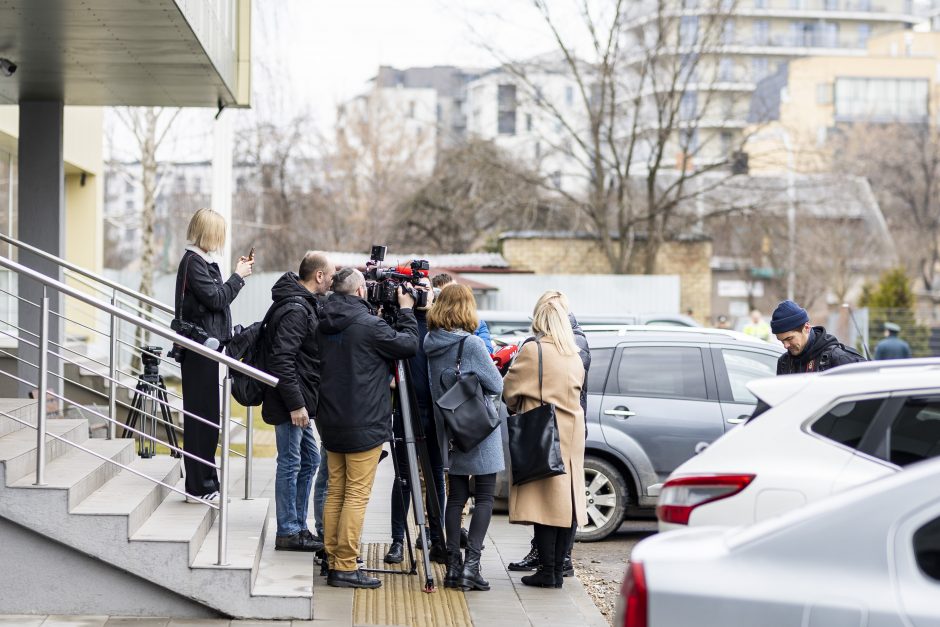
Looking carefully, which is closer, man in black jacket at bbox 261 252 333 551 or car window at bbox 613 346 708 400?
man in black jacket at bbox 261 252 333 551

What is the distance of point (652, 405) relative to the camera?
9.72 metres

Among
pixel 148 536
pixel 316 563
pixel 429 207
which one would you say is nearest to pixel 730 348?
pixel 316 563

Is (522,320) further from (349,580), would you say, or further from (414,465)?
(349,580)

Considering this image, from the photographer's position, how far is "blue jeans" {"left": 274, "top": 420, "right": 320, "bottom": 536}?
7.28 meters

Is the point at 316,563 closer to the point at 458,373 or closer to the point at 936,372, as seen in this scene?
the point at 458,373

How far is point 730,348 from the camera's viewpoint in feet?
32.3

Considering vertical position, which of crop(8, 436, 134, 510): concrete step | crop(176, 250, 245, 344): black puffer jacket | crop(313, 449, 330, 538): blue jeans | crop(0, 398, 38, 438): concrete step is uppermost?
crop(176, 250, 245, 344): black puffer jacket

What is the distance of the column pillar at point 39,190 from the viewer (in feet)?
36.2

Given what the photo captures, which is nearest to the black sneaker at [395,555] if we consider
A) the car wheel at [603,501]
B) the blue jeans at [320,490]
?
the blue jeans at [320,490]

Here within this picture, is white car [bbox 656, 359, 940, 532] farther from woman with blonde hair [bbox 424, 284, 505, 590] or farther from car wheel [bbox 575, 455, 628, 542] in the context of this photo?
car wheel [bbox 575, 455, 628, 542]

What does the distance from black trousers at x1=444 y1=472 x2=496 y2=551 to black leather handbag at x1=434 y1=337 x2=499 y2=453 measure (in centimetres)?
32

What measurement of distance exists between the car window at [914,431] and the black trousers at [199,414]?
13.8 ft

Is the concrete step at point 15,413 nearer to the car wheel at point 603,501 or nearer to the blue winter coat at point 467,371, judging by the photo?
the blue winter coat at point 467,371

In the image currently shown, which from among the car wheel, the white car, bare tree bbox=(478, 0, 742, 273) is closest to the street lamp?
bare tree bbox=(478, 0, 742, 273)
